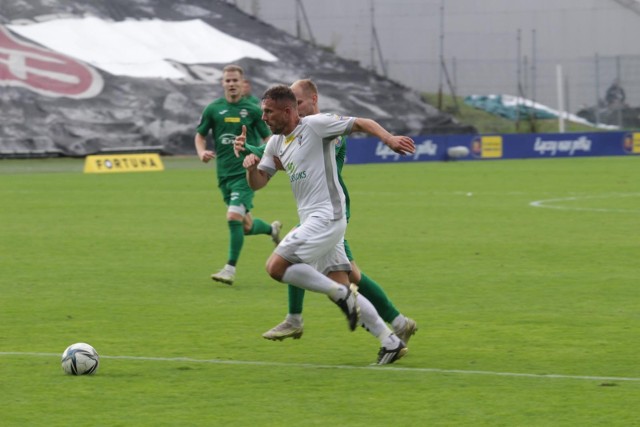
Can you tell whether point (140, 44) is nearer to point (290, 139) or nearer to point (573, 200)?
point (573, 200)

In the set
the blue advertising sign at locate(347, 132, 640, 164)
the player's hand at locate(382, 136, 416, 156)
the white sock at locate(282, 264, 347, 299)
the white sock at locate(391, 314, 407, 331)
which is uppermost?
the player's hand at locate(382, 136, 416, 156)

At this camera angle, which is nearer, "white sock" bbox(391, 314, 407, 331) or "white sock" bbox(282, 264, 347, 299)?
"white sock" bbox(282, 264, 347, 299)

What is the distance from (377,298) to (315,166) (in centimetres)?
113

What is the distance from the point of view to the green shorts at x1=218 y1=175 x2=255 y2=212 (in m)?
13.8

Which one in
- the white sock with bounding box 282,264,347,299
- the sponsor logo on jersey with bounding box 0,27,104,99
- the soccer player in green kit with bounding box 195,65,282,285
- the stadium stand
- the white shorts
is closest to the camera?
the white sock with bounding box 282,264,347,299

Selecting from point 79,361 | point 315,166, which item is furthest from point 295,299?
point 79,361

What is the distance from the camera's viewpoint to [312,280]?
854 centimetres

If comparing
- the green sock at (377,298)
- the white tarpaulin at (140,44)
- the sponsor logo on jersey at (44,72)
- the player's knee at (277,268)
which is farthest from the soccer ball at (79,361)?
the white tarpaulin at (140,44)

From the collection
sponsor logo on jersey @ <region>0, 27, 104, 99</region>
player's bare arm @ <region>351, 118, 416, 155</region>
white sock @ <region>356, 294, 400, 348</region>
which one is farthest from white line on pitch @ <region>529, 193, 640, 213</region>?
sponsor logo on jersey @ <region>0, 27, 104, 99</region>

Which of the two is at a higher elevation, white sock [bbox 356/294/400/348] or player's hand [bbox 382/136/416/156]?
player's hand [bbox 382/136/416/156]

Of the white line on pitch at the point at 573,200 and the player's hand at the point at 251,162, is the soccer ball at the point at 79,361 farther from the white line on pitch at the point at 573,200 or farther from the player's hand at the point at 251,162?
the white line on pitch at the point at 573,200

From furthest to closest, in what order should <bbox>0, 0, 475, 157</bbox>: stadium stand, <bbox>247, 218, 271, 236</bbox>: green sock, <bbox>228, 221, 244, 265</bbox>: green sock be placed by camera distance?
<bbox>0, 0, 475, 157</bbox>: stadium stand
<bbox>247, 218, 271, 236</bbox>: green sock
<bbox>228, 221, 244, 265</bbox>: green sock

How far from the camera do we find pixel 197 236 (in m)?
18.2

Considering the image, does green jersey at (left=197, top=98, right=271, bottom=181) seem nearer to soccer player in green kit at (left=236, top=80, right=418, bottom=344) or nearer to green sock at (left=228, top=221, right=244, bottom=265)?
green sock at (left=228, top=221, right=244, bottom=265)
